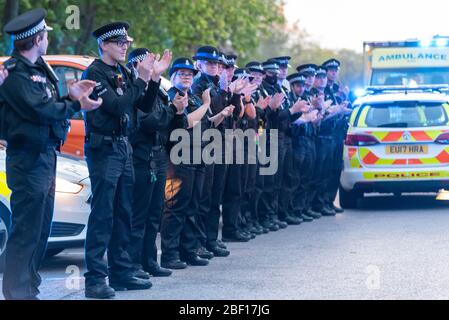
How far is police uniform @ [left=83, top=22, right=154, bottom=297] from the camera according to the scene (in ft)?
27.8

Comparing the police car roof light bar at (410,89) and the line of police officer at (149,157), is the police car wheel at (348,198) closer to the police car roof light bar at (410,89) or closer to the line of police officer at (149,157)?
the police car roof light bar at (410,89)

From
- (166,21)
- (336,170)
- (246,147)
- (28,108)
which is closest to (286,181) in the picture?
(336,170)

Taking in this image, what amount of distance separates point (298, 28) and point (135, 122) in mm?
73949

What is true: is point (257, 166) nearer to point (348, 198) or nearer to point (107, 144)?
point (348, 198)

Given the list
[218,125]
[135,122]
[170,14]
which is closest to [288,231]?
[218,125]

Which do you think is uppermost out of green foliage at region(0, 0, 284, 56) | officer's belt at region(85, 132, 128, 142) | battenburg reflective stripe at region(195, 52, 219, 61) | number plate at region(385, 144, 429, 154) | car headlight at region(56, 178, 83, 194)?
green foliage at region(0, 0, 284, 56)

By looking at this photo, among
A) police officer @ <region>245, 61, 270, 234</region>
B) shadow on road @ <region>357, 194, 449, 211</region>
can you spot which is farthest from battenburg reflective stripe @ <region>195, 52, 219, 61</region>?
shadow on road @ <region>357, 194, 449, 211</region>

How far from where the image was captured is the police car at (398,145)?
50.8 feet

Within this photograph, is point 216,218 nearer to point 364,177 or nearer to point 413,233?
point 413,233

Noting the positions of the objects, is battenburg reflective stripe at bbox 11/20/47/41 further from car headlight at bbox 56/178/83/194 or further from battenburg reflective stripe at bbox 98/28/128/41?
car headlight at bbox 56/178/83/194

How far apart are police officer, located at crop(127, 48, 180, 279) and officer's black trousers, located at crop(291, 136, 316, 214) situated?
16.3 ft

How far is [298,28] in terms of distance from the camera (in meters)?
82.1

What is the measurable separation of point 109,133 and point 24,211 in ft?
3.63

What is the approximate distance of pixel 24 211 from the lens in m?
7.71
